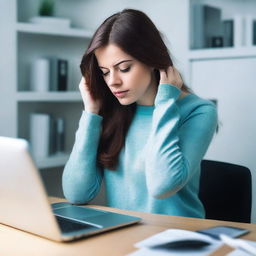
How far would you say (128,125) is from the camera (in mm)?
1681

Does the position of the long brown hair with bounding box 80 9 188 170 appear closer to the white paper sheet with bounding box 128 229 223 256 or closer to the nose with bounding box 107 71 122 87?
the nose with bounding box 107 71 122 87

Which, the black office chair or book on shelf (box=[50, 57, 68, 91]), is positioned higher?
book on shelf (box=[50, 57, 68, 91])

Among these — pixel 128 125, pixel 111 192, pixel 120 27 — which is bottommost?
pixel 111 192

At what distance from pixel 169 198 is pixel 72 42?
6.45ft

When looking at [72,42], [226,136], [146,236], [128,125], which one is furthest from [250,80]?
[146,236]

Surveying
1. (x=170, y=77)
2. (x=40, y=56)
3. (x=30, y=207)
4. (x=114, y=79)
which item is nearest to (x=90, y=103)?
(x=114, y=79)

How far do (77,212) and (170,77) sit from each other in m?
0.52

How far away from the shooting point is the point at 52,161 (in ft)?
9.36

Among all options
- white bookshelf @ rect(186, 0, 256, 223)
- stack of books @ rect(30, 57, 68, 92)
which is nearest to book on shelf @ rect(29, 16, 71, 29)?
stack of books @ rect(30, 57, 68, 92)

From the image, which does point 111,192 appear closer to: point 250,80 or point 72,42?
point 250,80

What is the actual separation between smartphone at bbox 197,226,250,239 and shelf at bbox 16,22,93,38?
6.44ft

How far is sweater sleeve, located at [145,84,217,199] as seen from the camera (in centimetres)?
135

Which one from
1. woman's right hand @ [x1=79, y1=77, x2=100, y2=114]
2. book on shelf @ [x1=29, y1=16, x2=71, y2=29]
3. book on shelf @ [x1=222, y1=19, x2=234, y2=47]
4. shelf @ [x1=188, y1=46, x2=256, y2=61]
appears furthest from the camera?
book on shelf @ [x1=29, y1=16, x2=71, y2=29]

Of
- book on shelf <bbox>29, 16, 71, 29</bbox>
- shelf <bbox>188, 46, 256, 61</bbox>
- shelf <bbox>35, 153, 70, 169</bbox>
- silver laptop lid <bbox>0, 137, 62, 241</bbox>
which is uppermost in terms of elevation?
book on shelf <bbox>29, 16, 71, 29</bbox>
